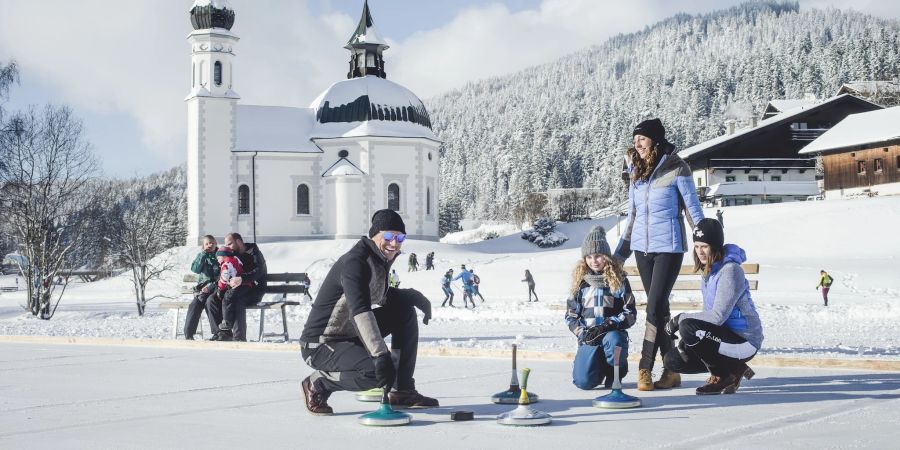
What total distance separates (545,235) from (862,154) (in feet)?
Answer: 63.6

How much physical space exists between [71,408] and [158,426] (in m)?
1.09

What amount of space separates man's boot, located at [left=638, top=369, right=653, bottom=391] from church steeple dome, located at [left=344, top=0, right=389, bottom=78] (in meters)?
55.6

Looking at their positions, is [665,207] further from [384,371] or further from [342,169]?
[342,169]

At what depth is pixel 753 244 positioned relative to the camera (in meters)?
42.2

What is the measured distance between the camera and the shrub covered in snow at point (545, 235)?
2408 inches

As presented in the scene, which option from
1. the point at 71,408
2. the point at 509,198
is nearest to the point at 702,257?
the point at 71,408

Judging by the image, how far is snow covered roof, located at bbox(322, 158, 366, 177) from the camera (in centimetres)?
5550

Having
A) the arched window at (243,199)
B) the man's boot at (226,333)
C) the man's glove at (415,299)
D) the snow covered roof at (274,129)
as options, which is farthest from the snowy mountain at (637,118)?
the man's glove at (415,299)

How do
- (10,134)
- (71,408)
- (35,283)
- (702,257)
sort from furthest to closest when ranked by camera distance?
(10,134)
(35,283)
(702,257)
(71,408)

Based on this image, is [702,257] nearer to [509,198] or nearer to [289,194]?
[289,194]

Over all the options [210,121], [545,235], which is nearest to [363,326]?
[210,121]

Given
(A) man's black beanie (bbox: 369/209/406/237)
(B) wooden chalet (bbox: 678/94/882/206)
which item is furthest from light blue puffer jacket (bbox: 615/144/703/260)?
(B) wooden chalet (bbox: 678/94/882/206)

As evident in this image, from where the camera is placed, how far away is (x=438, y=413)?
5.82 m

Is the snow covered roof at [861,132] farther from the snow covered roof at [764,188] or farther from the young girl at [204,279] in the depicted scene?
the young girl at [204,279]
